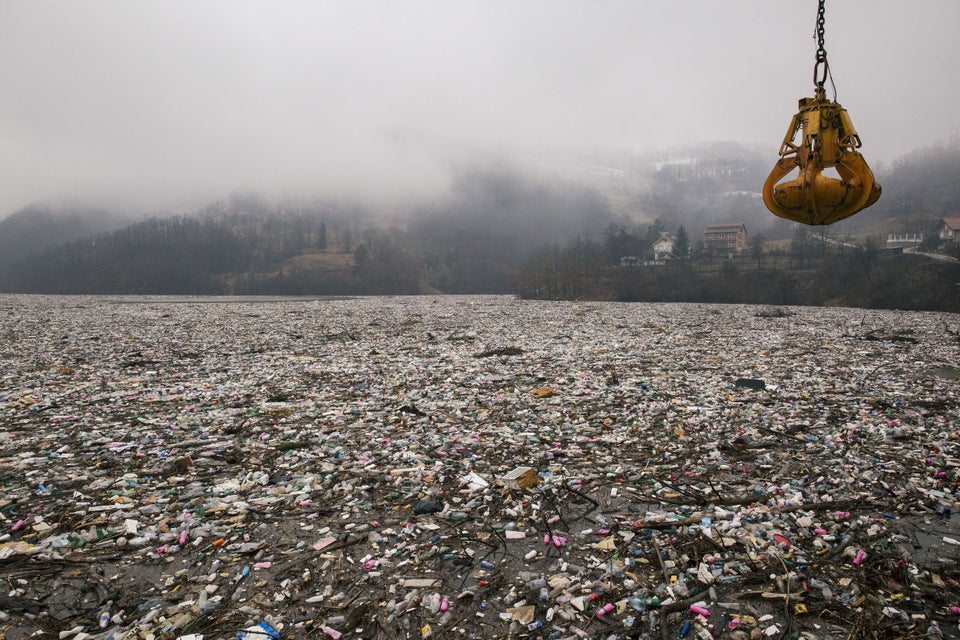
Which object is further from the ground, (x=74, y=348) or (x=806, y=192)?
(x=806, y=192)

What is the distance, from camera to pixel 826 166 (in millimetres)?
5883

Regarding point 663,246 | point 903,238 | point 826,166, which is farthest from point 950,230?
point 826,166

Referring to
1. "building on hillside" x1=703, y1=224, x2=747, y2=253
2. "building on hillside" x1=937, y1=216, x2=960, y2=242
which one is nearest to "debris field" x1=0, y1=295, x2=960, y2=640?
"building on hillside" x1=937, y1=216, x2=960, y2=242

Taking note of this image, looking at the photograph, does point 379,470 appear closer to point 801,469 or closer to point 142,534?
point 142,534

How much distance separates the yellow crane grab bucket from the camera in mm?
5703

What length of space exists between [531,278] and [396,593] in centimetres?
7661

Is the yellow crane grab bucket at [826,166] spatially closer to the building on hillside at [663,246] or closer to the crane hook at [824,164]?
the crane hook at [824,164]

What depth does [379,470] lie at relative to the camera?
5594 mm

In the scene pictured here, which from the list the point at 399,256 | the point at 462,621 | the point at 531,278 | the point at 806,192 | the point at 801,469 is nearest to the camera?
the point at 462,621

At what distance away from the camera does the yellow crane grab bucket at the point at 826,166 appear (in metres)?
5.70

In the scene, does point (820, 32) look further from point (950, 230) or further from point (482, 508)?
point (950, 230)

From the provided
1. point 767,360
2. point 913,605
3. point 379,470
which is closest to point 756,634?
point 913,605

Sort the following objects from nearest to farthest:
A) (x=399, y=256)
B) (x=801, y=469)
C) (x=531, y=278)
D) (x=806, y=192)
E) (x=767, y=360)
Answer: (x=801, y=469), (x=806, y=192), (x=767, y=360), (x=531, y=278), (x=399, y=256)

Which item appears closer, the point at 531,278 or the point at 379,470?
the point at 379,470
